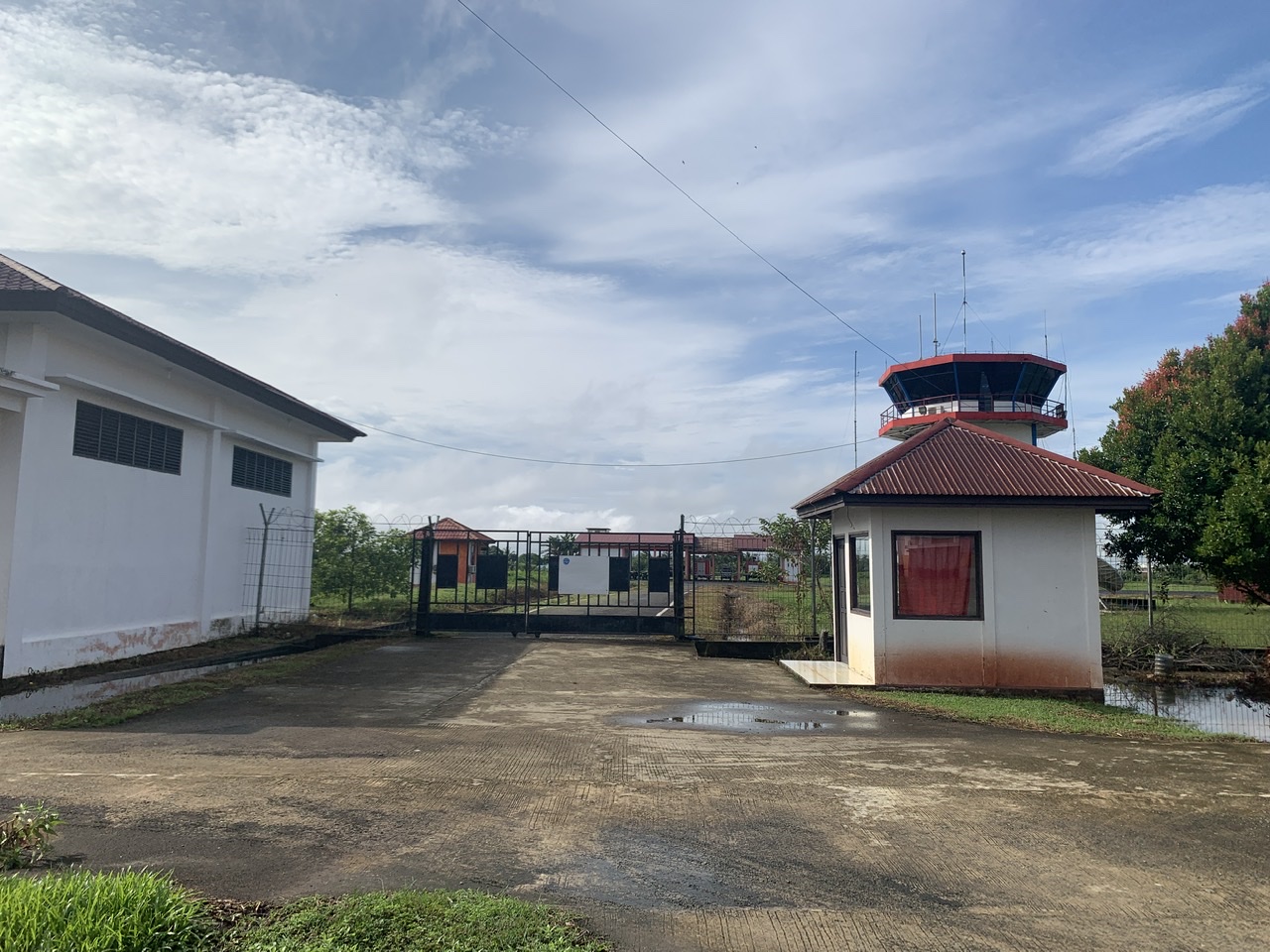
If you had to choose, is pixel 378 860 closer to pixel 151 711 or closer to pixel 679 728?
pixel 679 728

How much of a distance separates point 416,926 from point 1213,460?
1477cm

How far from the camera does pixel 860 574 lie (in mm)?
13039

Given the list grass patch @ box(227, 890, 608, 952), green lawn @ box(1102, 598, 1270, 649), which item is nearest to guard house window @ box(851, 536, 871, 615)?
green lawn @ box(1102, 598, 1270, 649)

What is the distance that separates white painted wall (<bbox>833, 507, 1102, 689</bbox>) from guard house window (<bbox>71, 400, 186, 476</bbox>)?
11.2 metres

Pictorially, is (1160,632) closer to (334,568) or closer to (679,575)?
(679,575)

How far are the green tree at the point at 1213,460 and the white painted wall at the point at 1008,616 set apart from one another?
310cm

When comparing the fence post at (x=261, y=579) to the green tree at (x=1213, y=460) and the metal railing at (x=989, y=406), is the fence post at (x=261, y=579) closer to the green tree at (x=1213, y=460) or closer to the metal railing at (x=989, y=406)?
the green tree at (x=1213, y=460)

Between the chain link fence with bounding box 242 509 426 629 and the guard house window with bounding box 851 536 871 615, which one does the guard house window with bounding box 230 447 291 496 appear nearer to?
the chain link fence with bounding box 242 509 426 629

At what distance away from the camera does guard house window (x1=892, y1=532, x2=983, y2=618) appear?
11.9 meters

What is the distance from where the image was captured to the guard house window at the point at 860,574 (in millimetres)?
12625

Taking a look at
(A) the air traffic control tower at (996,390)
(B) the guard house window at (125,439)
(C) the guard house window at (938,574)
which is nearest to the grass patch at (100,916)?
(B) the guard house window at (125,439)

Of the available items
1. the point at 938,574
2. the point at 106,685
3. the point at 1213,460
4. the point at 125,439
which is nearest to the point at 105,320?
the point at 125,439

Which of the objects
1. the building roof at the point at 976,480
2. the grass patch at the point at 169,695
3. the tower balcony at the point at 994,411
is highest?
the tower balcony at the point at 994,411

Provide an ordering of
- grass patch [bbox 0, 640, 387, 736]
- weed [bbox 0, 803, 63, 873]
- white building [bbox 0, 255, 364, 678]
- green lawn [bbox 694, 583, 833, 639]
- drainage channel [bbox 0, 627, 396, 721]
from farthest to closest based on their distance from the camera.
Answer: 1. green lawn [bbox 694, 583, 833, 639]
2. white building [bbox 0, 255, 364, 678]
3. drainage channel [bbox 0, 627, 396, 721]
4. grass patch [bbox 0, 640, 387, 736]
5. weed [bbox 0, 803, 63, 873]
